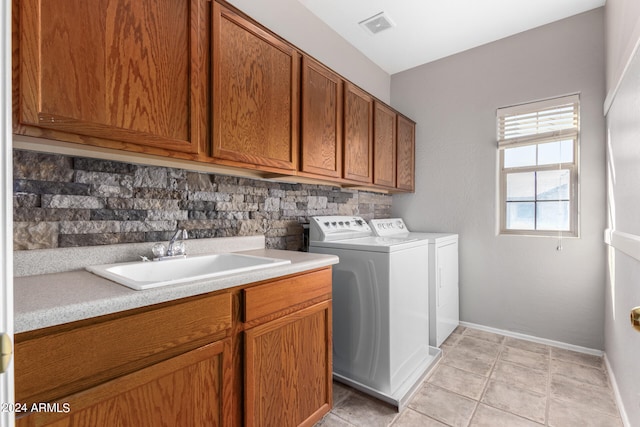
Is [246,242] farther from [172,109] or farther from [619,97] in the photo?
[619,97]

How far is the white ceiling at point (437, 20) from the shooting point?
2340 mm

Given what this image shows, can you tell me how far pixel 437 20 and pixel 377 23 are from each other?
1.64 feet

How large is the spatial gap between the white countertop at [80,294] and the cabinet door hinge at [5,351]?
1.21 ft

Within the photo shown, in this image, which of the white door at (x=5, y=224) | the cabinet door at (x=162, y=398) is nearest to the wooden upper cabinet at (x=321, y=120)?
the cabinet door at (x=162, y=398)

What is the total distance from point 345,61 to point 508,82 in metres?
1.53

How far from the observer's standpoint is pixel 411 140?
3.26m

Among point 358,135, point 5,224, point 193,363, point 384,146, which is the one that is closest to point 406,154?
point 384,146

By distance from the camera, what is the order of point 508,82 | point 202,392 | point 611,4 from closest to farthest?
1. point 202,392
2. point 611,4
3. point 508,82

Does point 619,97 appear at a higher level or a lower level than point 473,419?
higher

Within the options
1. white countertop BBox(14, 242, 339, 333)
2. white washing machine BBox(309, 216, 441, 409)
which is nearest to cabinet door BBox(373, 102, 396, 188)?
white washing machine BBox(309, 216, 441, 409)

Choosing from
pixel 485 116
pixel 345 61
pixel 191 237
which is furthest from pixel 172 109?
pixel 485 116

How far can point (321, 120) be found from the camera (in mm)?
2035

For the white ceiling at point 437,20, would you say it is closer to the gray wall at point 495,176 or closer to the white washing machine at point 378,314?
the gray wall at point 495,176

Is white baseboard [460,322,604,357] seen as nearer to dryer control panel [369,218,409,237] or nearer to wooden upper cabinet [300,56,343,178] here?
dryer control panel [369,218,409,237]
